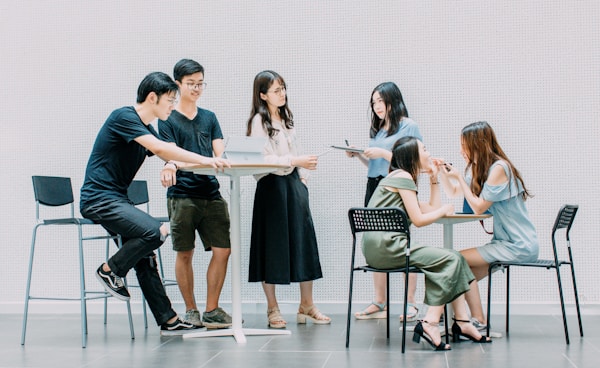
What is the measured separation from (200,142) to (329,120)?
1147 mm

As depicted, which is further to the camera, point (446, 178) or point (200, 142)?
point (200, 142)

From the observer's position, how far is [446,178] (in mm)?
3900

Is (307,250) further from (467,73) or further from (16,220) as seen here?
(16,220)

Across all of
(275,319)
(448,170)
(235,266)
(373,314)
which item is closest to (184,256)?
(235,266)

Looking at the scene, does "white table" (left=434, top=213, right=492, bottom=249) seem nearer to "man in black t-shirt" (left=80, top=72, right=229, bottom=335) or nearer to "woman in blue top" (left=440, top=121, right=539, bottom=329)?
"woman in blue top" (left=440, top=121, right=539, bottom=329)

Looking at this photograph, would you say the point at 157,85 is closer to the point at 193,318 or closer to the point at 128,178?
the point at 128,178

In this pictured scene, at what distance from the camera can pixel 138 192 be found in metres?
4.75

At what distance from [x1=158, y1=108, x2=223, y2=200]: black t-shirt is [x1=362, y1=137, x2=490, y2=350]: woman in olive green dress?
111 cm

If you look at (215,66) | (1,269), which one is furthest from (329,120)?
(1,269)

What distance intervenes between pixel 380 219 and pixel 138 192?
81.0 inches

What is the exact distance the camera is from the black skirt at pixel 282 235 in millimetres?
4172

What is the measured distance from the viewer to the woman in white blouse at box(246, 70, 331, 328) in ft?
13.7

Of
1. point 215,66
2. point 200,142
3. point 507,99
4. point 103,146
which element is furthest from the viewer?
point 215,66

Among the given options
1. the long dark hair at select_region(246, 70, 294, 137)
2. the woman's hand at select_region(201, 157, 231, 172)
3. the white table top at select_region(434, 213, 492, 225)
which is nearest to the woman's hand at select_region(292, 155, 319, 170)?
the long dark hair at select_region(246, 70, 294, 137)
